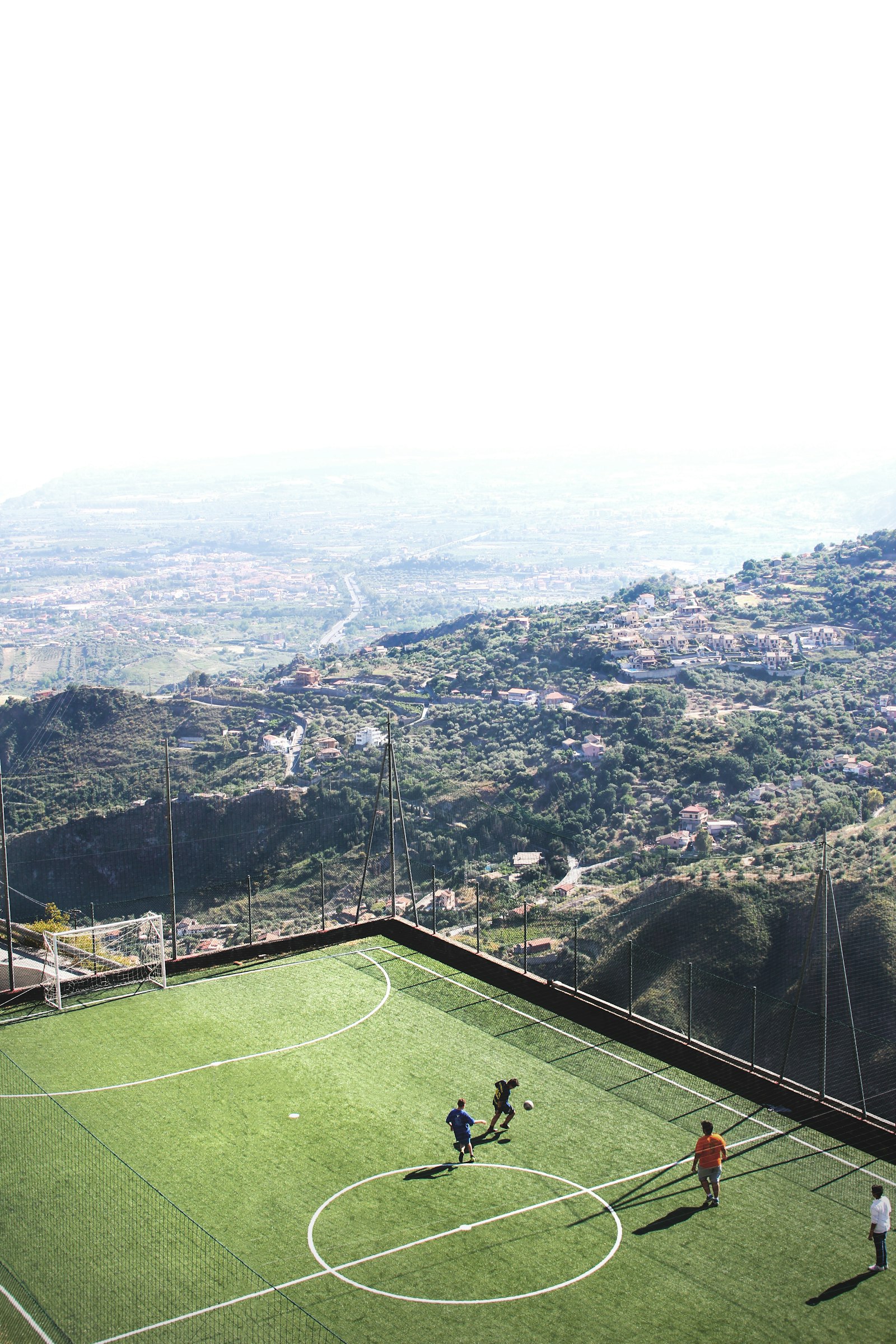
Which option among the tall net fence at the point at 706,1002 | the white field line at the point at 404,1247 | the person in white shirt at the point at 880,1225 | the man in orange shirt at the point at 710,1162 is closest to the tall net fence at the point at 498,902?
the tall net fence at the point at 706,1002

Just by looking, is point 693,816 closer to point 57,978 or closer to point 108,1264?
point 57,978

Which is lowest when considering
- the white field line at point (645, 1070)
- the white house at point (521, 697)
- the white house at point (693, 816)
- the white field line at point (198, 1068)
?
the white house at point (693, 816)

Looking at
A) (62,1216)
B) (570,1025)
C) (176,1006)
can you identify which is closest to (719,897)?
(570,1025)

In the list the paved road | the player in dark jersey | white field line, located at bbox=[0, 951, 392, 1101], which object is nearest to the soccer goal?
white field line, located at bbox=[0, 951, 392, 1101]

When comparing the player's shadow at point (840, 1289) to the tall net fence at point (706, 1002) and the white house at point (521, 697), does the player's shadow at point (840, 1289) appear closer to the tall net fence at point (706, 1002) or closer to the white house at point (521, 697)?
the tall net fence at point (706, 1002)

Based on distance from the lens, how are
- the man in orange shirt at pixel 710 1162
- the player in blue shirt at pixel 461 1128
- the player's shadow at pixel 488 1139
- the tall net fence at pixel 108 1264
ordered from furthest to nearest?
1. the player's shadow at pixel 488 1139
2. the player in blue shirt at pixel 461 1128
3. the man in orange shirt at pixel 710 1162
4. the tall net fence at pixel 108 1264

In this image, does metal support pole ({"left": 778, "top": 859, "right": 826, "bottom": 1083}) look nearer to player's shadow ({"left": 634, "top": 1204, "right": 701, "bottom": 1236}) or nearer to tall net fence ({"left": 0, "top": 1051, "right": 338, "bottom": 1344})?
player's shadow ({"left": 634, "top": 1204, "right": 701, "bottom": 1236})
